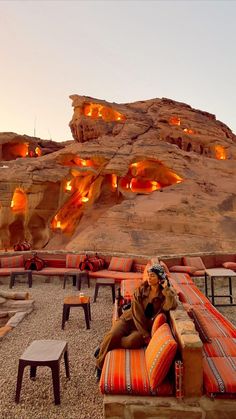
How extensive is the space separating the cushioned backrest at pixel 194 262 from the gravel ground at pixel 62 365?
98.7 inches

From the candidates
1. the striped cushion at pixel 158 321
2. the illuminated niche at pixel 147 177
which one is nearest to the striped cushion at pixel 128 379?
the striped cushion at pixel 158 321

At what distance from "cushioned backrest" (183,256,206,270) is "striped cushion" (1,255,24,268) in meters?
6.43

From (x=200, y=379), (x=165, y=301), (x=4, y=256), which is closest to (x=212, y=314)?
(x=165, y=301)

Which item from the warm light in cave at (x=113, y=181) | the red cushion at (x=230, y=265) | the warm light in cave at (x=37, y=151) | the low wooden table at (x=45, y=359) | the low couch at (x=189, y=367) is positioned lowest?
the low wooden table at (x=45, y=359)

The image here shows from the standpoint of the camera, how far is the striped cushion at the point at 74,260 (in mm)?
12367

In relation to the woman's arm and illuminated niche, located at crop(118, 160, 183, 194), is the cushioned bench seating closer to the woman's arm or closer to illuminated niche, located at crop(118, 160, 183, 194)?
the woman's arm

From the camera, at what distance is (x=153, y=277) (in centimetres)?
504

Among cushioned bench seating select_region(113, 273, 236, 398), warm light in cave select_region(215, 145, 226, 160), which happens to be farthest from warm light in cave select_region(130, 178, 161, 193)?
cushioned bench seating select_region(113, 273, 236, 398)

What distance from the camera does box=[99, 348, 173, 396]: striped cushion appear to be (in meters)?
3.68

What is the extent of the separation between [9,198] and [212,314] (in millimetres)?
22153

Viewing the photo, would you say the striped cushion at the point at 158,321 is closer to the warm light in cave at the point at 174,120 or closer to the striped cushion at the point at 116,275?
the striped cushion at the point at 116,275

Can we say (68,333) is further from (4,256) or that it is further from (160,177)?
(160,177)

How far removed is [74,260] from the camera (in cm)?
1243

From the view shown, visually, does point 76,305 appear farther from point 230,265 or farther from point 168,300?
point 230,265
